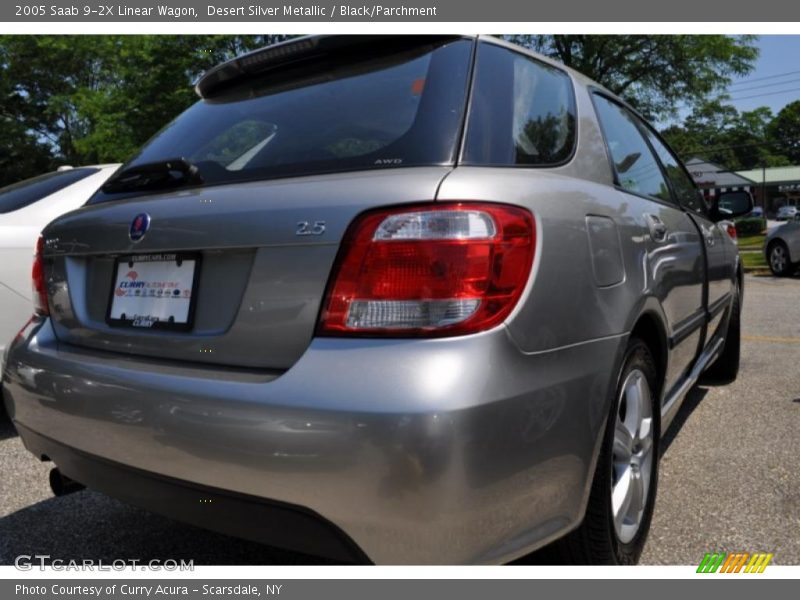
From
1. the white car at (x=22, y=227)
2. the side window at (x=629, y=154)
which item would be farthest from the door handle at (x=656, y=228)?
the white car at (x=22, y=227)

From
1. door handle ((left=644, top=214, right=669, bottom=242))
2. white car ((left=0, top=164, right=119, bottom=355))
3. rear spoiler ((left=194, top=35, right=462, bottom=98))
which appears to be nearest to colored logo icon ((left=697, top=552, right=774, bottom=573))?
door handle ((left=644, top=214, right=669, bottom=242))

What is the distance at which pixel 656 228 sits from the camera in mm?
2469

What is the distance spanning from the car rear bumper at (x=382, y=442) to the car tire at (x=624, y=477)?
172 mm

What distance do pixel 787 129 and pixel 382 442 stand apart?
116620 mm

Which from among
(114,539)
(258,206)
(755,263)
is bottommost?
(755,263)

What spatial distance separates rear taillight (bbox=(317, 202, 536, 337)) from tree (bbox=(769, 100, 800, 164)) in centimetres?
11145

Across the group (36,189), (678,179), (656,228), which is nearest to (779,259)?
(678,179)

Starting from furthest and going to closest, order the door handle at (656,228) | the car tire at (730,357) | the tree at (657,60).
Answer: the tree at (657,60) < the car tire at (730,357) < the door handle at (656,228)

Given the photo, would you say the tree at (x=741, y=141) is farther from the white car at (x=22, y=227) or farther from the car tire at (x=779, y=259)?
the white car at (x=22, y=227)

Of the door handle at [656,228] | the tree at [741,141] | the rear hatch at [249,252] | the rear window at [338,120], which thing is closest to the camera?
the rear hatch at [249,252]

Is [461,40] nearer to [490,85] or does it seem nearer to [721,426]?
[490,85]

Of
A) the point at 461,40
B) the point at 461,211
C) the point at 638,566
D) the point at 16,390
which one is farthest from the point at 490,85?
the point at 16,390

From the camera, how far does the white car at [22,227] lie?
3.48 metres

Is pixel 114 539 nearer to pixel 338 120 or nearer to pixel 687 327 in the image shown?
pixel 338 120
